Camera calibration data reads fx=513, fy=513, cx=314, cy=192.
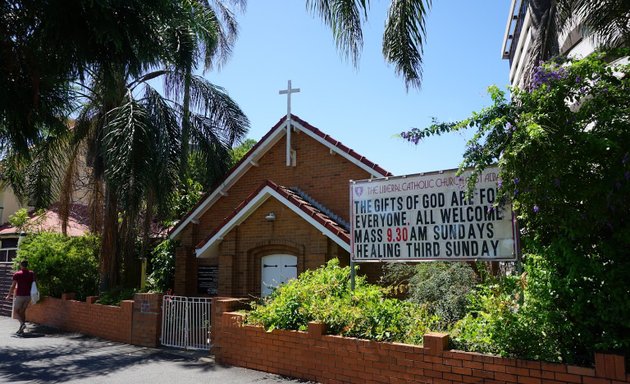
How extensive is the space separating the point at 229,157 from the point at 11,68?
899 centimetres

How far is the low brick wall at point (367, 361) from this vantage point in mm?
5273

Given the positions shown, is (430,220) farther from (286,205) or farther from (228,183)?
(228,183)

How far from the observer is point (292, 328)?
8133 mm

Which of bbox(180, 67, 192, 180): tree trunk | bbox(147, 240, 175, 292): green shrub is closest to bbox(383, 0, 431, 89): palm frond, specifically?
bbox(180, 67, 192, 180): tree trunk

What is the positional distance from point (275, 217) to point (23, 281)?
7.36 m

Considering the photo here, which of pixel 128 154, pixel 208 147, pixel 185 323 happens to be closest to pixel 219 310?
pixel 185 323

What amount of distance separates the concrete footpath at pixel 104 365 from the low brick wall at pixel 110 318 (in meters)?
0.26

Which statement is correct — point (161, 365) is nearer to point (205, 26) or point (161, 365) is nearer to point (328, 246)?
point (328, 246)

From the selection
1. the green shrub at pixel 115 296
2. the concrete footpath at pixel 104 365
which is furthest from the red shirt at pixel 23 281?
the green shrub at pixel 115 296

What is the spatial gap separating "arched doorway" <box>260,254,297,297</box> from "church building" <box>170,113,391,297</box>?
25 millimetres

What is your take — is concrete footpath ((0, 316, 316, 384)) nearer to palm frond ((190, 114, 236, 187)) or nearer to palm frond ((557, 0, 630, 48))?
palm frond ((190, 114, 236, 187))

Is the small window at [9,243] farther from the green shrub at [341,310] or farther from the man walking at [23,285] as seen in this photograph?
the green shrub at [341,310]

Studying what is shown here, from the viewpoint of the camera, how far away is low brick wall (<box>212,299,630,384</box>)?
5.27 meters

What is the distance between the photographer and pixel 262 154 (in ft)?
51.0
